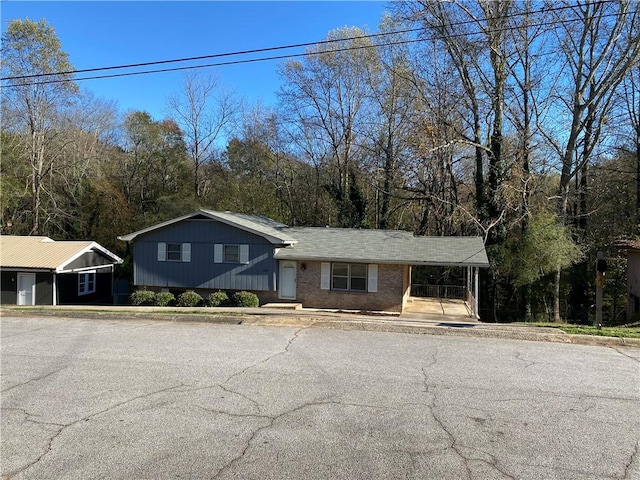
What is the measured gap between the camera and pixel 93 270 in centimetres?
3027

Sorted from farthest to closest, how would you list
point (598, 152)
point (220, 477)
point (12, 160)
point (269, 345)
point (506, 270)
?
point (12, 160) < point (598, 152) < point (506, 270) < point (269, 345) < point (220, 477)

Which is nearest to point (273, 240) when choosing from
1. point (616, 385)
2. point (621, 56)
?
point (616, 385)

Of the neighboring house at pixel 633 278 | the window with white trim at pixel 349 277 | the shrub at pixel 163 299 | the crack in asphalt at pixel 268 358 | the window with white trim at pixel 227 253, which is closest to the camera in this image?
the crack in asphalt at pixel 268 358

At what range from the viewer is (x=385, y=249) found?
873 inches

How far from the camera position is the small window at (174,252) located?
2388cm

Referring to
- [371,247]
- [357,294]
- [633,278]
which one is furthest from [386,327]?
[633,278]

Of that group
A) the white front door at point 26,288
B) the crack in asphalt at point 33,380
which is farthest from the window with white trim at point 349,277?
the white front door at point 26,288

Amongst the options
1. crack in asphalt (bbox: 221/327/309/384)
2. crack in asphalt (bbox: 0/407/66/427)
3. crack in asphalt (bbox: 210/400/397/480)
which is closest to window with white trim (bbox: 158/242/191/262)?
crack in asphalt (bbox: 221/327/309/384)

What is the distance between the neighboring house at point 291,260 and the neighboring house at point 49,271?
6.12 metres

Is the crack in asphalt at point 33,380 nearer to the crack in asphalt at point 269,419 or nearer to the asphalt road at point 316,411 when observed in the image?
the asphalt road at point 316,411

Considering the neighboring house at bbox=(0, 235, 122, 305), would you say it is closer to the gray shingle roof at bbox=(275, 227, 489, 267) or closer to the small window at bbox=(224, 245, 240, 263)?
the small window at bbox=(224, 245, 240, 263)

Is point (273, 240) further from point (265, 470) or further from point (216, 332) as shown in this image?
point (265, 470)

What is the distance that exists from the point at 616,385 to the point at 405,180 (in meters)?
25.6

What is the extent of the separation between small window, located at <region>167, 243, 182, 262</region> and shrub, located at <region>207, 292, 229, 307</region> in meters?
2.95
